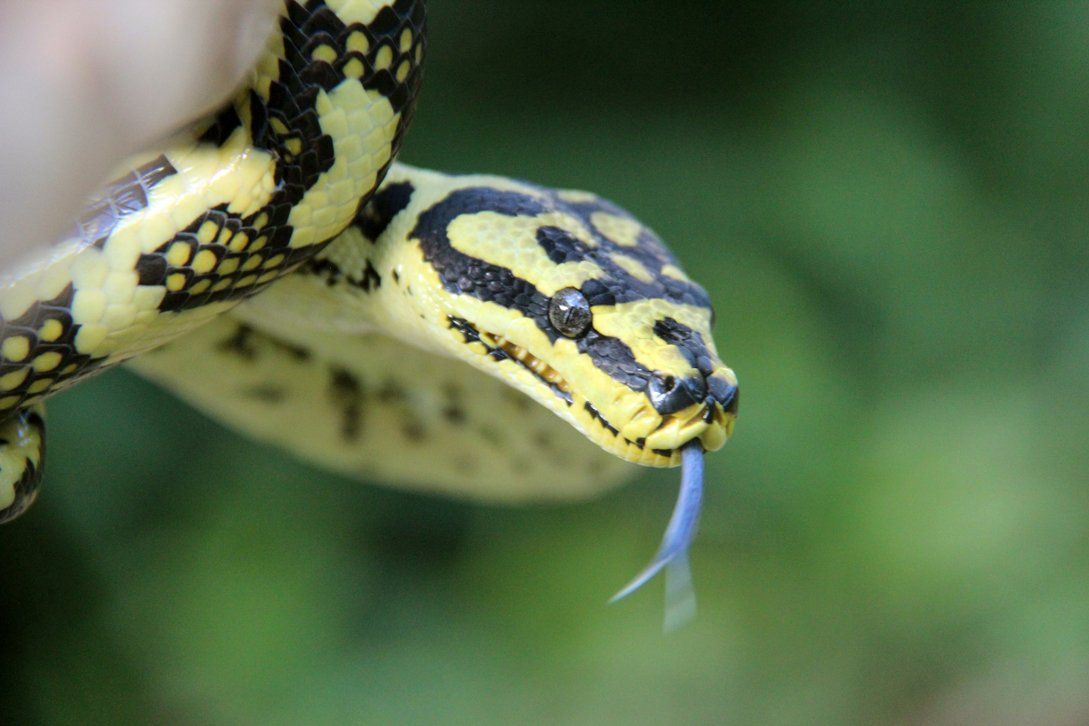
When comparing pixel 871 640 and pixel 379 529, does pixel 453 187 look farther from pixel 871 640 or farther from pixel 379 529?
pixel 871 640

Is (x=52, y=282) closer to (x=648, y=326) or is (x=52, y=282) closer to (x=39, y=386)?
(x=39, y=386)

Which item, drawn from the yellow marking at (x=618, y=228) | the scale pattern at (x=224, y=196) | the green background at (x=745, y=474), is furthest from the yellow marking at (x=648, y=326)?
the green background at (x=745, y=474)

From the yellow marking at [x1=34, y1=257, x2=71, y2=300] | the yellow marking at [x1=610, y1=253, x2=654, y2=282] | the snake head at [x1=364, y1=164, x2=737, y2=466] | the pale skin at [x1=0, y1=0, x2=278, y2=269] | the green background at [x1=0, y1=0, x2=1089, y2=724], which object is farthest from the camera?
the green background at [x1=0, y1=0, x2=1089, y2=724]

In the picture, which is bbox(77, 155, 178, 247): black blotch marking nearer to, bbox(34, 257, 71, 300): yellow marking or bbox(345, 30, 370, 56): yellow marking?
bbox(34, 257, 71, 300): yellow marking

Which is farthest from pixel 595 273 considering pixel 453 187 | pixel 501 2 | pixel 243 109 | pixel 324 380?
pixel 501 2

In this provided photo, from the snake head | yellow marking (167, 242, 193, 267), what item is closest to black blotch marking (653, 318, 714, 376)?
the snake head

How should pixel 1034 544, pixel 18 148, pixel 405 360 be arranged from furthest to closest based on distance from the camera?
pixel 1034 544 < pixel 405 360 < pixel 18 148

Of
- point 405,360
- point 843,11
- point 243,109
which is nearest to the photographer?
point 243,109
